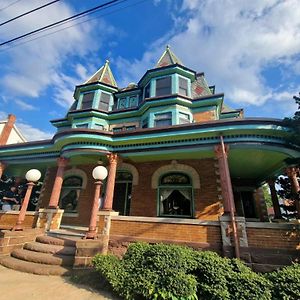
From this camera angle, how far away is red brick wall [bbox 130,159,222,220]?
930 cm

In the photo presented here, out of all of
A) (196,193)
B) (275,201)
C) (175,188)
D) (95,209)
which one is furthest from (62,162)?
(275,201)

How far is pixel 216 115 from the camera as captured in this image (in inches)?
517

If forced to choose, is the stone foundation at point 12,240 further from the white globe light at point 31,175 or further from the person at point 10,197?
the person at point 10,197

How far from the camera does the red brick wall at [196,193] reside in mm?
9297

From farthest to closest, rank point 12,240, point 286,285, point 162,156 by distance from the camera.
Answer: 1. point 162,156
2. point 12,240
3. point 286,285

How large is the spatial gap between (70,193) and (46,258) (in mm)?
6187

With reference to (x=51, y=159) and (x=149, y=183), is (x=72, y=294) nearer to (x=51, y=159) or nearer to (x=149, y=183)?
(x=149, y=183)

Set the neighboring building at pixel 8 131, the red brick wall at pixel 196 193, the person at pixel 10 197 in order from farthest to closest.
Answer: the neighboring building at pixel 8 131, the person at pixel 10 197, the red brick wall at pixel 196 193

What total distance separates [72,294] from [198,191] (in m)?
6.81

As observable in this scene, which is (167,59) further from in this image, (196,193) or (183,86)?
(196,193)

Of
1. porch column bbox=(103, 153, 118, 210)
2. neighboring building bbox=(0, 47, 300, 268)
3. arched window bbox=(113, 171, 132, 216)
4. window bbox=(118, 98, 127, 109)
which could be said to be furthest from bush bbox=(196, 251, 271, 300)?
window bbox=(118, 98, 127, 109)

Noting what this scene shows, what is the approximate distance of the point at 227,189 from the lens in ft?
23.0

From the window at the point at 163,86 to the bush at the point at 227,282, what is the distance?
11.1 metres

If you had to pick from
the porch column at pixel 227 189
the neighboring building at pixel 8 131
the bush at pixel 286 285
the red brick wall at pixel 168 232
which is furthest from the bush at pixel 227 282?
the neighboring building at pixel 8 131
